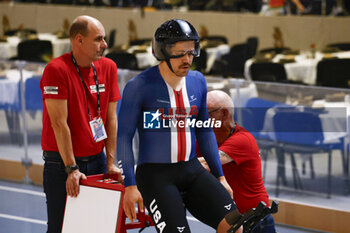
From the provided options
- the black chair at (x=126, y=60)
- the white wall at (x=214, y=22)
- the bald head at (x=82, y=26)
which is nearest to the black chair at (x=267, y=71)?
the black chair at (x=126, y=60)

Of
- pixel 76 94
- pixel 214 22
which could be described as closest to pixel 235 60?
pixel 214 22

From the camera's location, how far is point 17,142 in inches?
329

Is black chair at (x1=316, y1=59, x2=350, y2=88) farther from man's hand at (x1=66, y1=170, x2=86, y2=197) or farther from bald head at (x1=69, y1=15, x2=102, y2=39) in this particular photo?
man's hand at (x1=66, y1=170, x2=86, y2=197)

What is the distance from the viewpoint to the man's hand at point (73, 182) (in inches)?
158

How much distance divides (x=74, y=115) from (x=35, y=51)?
952 cm

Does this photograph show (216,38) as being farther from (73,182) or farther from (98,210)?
(98,210)

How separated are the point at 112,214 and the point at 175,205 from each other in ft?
1.50

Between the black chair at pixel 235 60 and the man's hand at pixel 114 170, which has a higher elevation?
the man's hand at pixel 114 170

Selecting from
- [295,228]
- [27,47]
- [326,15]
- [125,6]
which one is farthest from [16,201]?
[125,6]

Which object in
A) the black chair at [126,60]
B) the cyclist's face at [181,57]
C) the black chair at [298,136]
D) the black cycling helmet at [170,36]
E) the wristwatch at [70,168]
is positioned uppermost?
the black cycling helmet at [170,36]

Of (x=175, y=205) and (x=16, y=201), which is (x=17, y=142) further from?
(x=175, y=205)

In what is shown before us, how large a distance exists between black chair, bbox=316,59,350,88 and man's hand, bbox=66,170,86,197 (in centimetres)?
622

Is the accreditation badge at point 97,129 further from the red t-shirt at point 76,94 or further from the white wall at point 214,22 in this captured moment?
the white wall at point 214,22

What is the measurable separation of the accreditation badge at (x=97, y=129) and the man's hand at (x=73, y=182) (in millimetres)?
304
